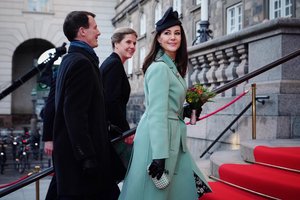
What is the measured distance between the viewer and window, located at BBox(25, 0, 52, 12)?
1320 inches

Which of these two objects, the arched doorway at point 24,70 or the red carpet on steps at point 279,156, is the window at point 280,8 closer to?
the red carpet on steps at point 279,156

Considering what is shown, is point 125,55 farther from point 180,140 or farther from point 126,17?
point 126,17

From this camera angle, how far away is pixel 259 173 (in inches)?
197

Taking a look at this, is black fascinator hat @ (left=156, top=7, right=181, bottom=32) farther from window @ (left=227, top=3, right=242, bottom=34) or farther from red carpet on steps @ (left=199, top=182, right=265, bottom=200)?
window @ (left=227, top=3, right=242, bottom=34)

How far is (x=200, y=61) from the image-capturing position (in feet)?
29.4

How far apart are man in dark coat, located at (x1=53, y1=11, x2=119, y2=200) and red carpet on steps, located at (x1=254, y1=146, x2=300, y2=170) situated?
6.65ft

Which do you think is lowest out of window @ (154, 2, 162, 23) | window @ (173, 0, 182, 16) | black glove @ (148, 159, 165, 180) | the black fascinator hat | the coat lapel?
black glove @ (148, 159, 165, 180)

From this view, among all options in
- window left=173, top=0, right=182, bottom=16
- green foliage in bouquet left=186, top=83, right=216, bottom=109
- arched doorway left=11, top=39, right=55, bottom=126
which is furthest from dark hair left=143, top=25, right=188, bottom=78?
arched doorway left=11, top=39, right=55, bottom=126

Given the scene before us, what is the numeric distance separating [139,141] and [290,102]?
350 centimetres

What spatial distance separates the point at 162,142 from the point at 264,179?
1.76 m

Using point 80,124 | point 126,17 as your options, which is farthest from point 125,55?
point 126,17

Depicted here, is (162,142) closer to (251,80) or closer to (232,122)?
(232,122)

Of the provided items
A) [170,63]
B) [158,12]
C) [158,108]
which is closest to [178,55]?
[170,63]

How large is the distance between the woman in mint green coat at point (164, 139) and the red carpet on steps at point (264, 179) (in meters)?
1.12
